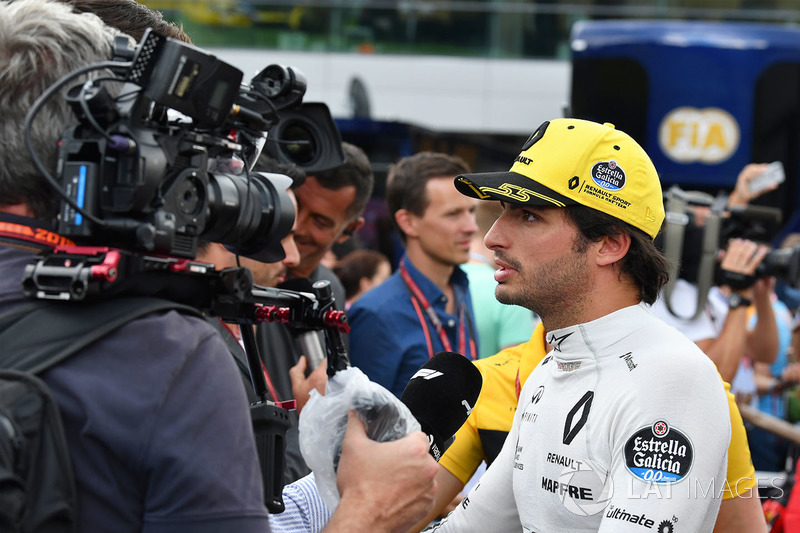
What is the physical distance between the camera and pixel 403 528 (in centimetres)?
167

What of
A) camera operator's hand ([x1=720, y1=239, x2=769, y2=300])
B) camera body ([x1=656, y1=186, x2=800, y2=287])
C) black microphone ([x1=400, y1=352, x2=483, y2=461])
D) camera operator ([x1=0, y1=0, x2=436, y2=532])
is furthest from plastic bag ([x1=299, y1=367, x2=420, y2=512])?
camera operator's hand ([x1=720, y1=239, x2=769, y2=300])

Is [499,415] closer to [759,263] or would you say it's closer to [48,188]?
[48,188]

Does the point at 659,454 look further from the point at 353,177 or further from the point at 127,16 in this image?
the point at 353,177

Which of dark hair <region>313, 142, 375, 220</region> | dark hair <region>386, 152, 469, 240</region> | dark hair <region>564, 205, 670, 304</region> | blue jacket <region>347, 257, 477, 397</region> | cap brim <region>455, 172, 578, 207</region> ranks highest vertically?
cap brim <region>455, 172, 578, 207</region>

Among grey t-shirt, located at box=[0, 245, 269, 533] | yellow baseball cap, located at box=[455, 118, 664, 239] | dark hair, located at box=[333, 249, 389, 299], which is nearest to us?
grey t-shirt, located at box=[0, 245, 269, 533]

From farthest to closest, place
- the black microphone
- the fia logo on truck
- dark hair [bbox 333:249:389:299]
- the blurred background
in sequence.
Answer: the blurred background < the fia logo on truck < dark hair [bbox 333:249:389:299] < the black microphone

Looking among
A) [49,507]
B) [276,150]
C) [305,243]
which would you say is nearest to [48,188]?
[49,507]

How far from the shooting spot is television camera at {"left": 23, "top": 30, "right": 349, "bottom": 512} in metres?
1.36

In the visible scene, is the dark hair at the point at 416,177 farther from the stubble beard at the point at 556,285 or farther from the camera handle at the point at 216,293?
the camera handle at the point at 216,293

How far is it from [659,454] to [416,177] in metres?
3.10

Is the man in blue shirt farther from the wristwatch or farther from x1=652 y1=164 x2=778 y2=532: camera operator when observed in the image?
the wristwatch

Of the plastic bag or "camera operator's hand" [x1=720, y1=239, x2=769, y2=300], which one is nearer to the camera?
the plastic bag

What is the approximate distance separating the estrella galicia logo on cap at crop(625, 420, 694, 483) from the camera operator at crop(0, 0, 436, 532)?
0.87m

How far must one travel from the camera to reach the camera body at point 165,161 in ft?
4.47
